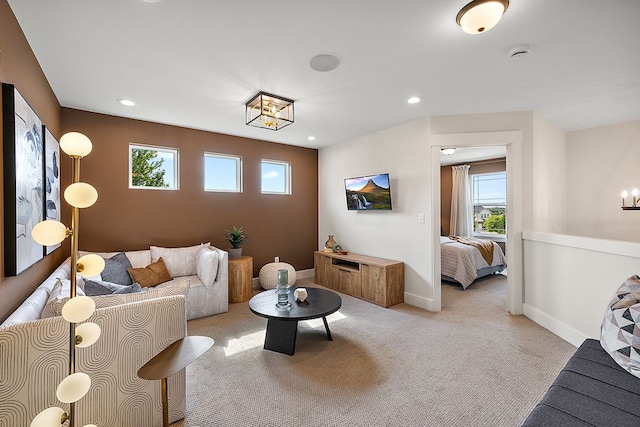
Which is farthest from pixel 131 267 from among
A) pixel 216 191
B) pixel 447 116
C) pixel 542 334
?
pixel 542 334

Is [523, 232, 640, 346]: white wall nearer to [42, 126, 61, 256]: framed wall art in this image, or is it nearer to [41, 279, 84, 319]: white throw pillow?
[41, 279, 84, 319]: white throw pillow

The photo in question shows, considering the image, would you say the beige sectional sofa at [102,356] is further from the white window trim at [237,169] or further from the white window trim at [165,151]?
the white window trim at [237,169]

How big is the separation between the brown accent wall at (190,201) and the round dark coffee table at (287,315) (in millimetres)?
2018

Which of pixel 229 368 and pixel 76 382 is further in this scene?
pixel 229 368

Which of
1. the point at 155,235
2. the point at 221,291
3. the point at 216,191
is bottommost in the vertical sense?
the point at 221,291

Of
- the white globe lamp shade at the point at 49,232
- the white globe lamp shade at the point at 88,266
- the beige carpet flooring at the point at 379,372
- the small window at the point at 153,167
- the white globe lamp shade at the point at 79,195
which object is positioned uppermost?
the small window at the point at 153,167

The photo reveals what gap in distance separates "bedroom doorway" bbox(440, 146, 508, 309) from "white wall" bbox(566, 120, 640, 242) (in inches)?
44.7

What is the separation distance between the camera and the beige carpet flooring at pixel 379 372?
1862 millimetres

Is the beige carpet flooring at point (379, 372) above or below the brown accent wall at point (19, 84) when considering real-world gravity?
below

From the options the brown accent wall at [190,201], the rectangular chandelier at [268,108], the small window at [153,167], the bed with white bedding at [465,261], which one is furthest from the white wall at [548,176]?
the small window at [153,167]

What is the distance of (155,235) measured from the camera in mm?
4004

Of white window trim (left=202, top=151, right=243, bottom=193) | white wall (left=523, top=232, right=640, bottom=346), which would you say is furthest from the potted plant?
white wall (left=523, top=232, right=640, bottom=346)

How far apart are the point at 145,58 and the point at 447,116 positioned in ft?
11.0

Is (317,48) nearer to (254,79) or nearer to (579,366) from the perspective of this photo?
(254,79)
